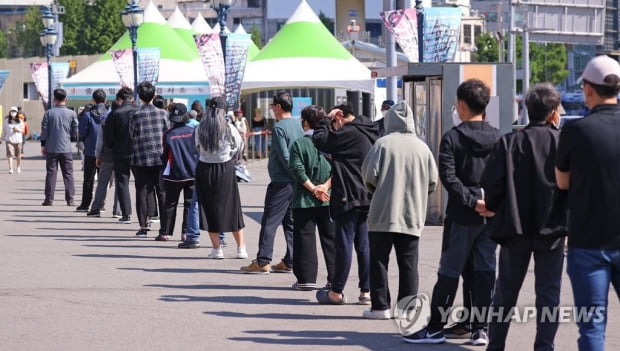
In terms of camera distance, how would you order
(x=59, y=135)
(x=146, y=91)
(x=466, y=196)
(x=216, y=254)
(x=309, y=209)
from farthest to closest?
(x=59, y=135)
(x=146, y=91)
(x=216, y=254)
(x=309, y=209)
(x=466, y=196)

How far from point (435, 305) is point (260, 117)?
33.6 metres

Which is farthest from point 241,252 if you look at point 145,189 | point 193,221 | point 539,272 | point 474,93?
point 539,272

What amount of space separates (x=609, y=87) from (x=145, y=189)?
35.2ft

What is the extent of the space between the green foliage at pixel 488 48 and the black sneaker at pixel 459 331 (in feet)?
311

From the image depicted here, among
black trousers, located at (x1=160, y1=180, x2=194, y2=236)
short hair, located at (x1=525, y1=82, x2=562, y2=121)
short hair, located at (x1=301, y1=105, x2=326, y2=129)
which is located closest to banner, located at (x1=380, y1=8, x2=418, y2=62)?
black trousers, located at (x1=160, y1=180, x2=194, y2=236)

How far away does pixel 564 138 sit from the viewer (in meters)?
6.69

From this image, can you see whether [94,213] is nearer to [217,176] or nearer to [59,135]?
[59,135]

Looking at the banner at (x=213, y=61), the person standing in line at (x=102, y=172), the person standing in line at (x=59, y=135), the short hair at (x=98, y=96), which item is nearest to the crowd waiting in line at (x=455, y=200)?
the person standing in line at (x=102, y=172)

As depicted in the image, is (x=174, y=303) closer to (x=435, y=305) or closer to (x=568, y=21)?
(x=435, y=305)

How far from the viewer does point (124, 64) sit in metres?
35.2

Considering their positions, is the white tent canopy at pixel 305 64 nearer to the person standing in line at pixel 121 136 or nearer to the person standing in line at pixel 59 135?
the person standing in line at pixel 59 135

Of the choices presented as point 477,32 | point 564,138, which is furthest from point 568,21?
point 477,32

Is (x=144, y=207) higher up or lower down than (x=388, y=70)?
lower down

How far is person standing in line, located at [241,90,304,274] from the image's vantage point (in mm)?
12281
